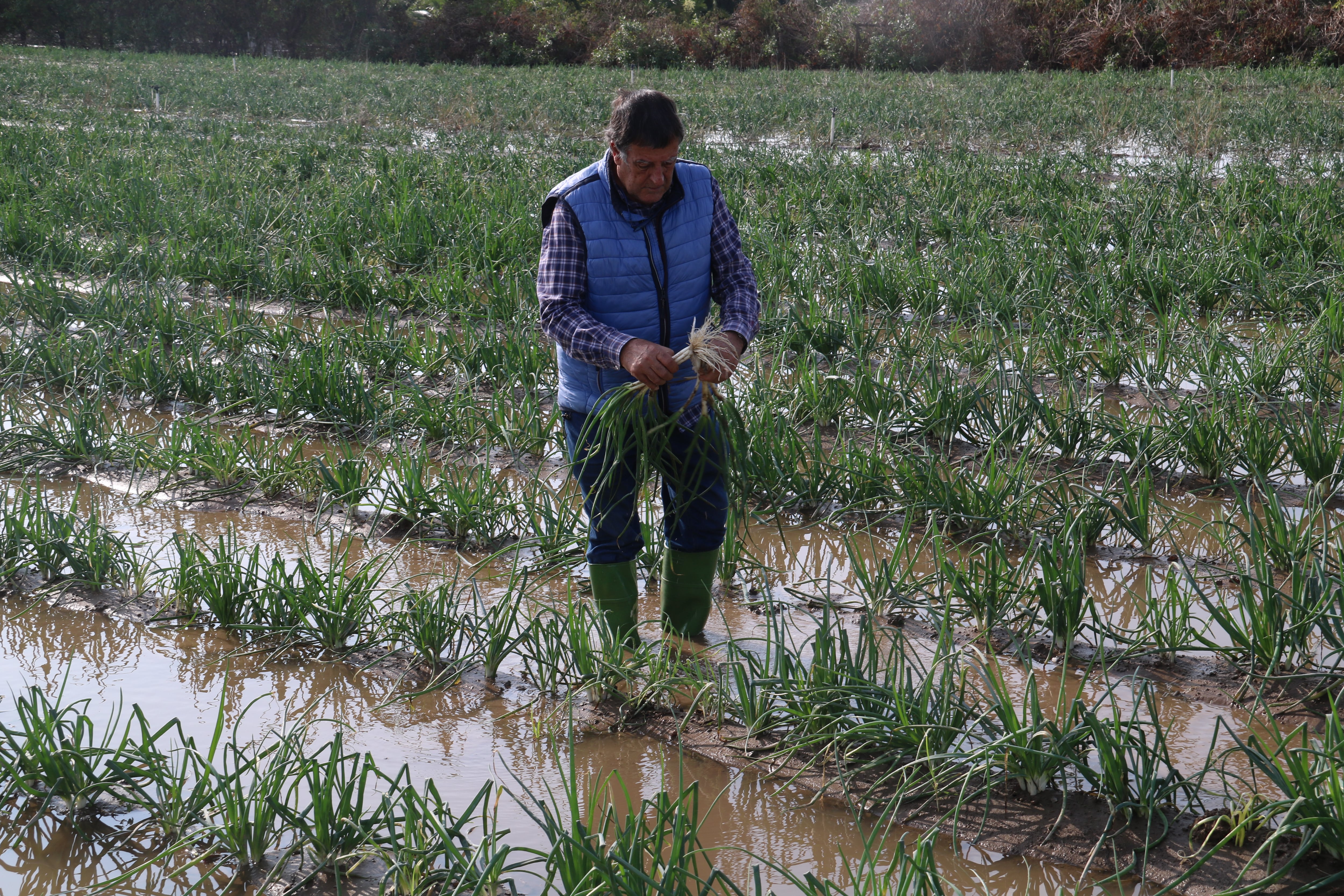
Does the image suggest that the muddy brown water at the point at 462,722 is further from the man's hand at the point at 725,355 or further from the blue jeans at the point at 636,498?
the man's hand at the point at 725,355

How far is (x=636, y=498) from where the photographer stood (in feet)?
8.79

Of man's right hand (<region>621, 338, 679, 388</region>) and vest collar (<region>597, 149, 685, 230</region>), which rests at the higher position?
vest collar (<region>597, 149, 685, 230</region>)

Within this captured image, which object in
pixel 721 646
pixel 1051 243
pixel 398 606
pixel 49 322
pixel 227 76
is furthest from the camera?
pixel 227 76

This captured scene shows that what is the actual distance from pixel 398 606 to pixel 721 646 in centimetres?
98

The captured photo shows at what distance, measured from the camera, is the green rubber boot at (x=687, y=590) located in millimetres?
2826

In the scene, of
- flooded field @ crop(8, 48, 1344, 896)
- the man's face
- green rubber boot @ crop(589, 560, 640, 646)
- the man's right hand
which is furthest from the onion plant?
the man's face

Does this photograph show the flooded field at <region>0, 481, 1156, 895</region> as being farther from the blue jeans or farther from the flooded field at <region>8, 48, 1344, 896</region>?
the blue jeans

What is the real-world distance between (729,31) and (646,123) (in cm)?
3326

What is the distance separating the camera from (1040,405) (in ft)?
12.6

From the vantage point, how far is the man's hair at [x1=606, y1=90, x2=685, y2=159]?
229 cm

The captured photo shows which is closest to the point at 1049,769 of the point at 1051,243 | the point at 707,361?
the point at 707,361

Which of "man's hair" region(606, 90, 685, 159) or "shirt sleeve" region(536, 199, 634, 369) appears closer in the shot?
"man's hair" region(606, 90, 685, 159)

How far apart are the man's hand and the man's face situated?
0.35 m

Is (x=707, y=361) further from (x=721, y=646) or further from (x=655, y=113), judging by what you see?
(x=721, y=646)
